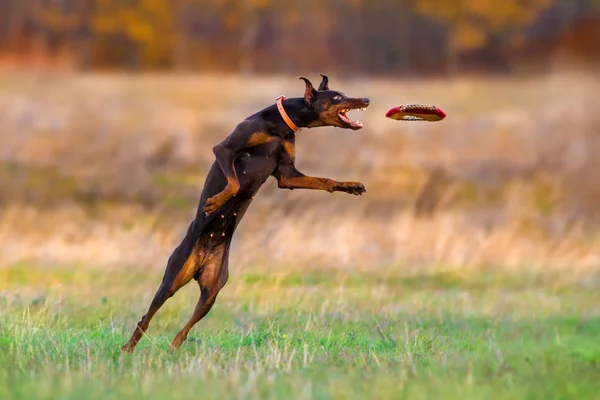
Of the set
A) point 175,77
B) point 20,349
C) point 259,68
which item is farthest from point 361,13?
point 20,349

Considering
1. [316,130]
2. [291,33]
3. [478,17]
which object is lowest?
[316,130]

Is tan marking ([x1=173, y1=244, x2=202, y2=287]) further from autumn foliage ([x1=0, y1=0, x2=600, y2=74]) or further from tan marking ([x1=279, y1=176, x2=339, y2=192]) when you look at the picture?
autumn foliage ([x1=0, y1=0, x2=600, y2=74])

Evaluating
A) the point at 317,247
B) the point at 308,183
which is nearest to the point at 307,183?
the point at 308,183

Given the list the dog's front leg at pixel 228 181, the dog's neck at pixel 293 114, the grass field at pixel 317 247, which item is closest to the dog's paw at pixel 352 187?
the dog's neck at pixel 293 114

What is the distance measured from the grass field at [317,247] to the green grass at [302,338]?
35mm

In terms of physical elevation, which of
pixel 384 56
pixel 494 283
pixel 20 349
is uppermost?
pixel 384 56

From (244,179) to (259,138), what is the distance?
34 centimetres

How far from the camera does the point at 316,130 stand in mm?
26047

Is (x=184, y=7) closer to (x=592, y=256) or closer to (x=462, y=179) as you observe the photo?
(x=462, y=179)

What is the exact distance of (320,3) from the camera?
42844mm

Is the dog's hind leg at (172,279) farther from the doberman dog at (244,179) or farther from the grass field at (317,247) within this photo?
the grass field at (317,247)

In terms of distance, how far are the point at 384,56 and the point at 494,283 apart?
2854 cm

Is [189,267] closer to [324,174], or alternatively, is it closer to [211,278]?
[211,278]

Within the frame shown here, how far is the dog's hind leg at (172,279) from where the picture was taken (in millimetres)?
8266
